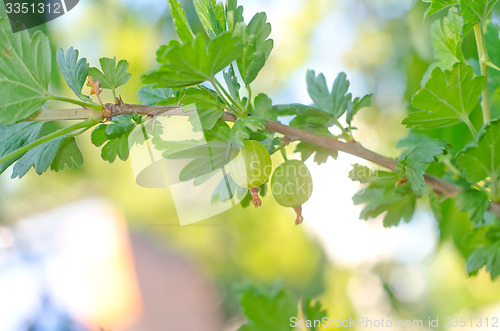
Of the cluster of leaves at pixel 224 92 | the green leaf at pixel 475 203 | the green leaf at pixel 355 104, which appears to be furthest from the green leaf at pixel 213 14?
the green leaf at pixel 475 203

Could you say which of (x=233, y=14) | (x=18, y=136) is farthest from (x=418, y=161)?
(x=18, y=136)

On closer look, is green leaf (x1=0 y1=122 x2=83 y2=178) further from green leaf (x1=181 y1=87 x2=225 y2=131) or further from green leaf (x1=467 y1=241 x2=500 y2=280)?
green leaf (x1=467 y1=241 x2=500 y2=280)

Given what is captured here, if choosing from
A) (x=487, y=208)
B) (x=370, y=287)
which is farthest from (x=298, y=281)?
(x=487, y=208)

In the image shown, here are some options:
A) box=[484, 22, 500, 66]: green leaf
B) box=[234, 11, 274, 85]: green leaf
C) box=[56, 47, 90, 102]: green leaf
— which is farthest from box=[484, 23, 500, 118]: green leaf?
box=[56, 47, 90, 102]: green leaf

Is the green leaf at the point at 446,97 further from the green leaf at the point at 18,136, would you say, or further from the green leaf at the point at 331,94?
the green leaf at the point at 18,136

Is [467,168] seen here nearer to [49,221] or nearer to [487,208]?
[487,208]

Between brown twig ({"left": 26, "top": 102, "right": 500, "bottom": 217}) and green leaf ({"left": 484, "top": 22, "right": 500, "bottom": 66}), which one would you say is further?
green leaf ({"left": 484, "top": 22, "right": 500, "bottom": 66})
